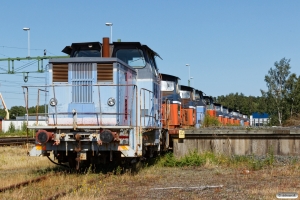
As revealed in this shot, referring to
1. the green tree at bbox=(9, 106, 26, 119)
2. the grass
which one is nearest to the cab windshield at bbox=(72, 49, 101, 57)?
the grass

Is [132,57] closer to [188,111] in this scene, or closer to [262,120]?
[188,111]

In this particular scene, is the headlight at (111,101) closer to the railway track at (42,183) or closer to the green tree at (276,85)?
the railway track at (42,183)

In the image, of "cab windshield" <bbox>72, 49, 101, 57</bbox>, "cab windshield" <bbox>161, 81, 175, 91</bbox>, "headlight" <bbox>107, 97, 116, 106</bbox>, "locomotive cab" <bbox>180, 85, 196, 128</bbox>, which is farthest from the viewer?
"locomotive cab" <bbox>180, 85, 196, 128</bbox>

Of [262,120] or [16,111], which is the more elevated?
[16,111]

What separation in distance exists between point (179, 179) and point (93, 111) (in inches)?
97.7

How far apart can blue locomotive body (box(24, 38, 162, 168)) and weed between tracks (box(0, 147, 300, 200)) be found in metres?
0.60

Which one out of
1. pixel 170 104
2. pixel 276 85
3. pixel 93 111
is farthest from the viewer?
pixel 276 85

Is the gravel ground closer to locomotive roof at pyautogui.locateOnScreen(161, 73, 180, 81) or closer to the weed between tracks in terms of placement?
the weed between tracks

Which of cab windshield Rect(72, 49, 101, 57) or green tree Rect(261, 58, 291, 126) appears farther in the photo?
green tree Rect(261, 58, 291, 126)

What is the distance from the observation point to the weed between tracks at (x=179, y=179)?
7746 millimetres

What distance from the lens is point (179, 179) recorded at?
9.91 m

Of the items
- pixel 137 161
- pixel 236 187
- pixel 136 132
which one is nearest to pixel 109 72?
pixel 136 132

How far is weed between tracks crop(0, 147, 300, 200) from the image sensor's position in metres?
7.75

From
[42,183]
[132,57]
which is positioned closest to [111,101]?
[132,57]
